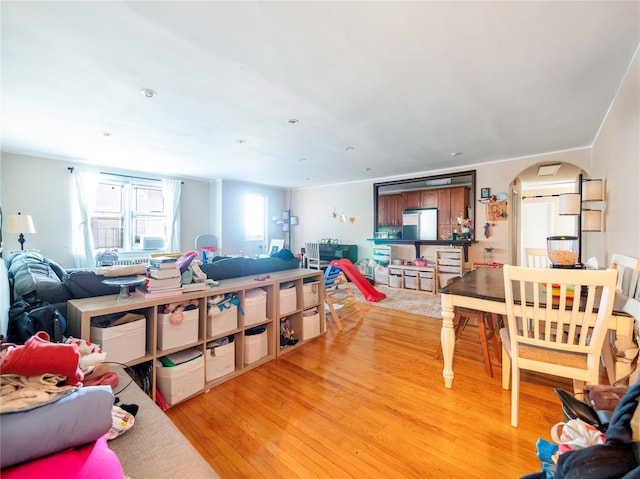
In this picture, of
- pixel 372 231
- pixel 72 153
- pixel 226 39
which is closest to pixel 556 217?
pixel 372 231

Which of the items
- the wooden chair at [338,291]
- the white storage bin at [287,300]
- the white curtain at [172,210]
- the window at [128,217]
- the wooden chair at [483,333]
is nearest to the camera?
the wooden chair at [483,333]

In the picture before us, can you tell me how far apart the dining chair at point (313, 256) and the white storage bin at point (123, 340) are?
516 centimetres

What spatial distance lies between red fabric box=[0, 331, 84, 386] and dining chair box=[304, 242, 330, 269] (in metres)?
6.00

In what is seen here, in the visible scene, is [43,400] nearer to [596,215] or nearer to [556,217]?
[596,215]

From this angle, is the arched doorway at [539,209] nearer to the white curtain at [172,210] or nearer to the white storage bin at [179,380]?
the white storage bin at [179,380]

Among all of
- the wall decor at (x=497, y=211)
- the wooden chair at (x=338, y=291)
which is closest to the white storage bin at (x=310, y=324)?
the wooden chair at (x=338, y=291)

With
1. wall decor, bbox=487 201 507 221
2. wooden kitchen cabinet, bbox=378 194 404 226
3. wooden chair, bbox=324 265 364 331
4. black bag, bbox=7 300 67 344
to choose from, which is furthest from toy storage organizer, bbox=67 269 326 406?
wooden kitchen cabinet, bbox=378 194 404 226

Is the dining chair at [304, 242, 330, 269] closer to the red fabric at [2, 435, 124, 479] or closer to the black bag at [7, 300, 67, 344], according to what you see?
the black bag at [7, 300, 67, 344]

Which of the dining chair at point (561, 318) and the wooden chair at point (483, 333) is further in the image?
the wooden chair at point (483, 333)

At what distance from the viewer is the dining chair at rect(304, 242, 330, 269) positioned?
6898 millimetres

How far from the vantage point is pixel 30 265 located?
2.25m

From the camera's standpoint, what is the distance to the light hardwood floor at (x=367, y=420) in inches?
54.1

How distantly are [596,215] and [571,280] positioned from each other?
1.83 metres

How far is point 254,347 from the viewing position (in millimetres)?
2361
